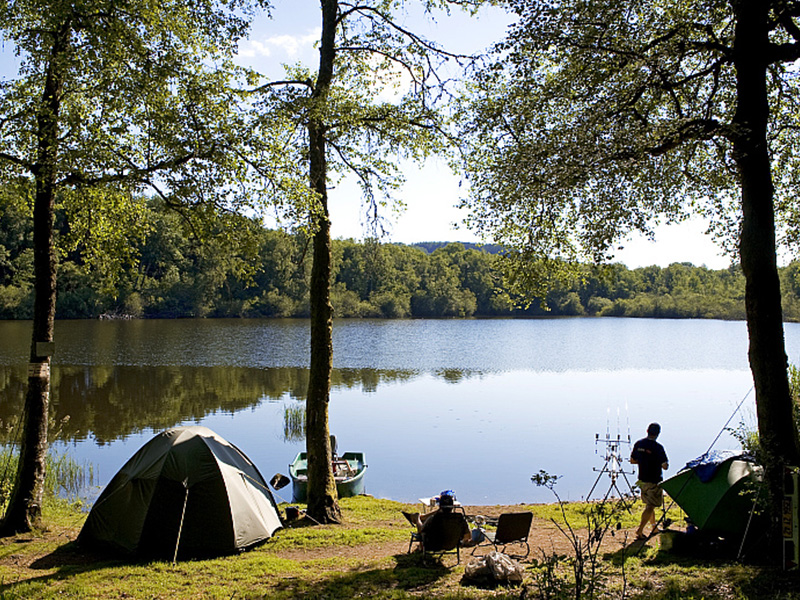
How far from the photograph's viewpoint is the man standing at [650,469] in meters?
8.76

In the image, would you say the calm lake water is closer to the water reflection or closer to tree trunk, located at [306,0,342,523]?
the water reflection

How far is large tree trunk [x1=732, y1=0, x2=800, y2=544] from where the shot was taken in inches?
276

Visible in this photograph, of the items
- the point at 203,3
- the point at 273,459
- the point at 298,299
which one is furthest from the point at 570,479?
the point at 298,299

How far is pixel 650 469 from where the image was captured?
28.9ft

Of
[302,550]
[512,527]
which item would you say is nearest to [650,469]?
[512,527]

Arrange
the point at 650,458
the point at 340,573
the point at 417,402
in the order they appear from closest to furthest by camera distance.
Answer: the point at 340,573 → the point at 650,458 → the point at 417,402

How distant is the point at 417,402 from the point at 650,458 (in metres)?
16.7

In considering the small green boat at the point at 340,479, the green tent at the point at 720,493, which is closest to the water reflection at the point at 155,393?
the small green boat at the point at 340,479

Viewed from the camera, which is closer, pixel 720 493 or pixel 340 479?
pixel 720 493

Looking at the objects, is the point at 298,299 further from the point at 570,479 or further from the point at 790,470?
the point at 790,470

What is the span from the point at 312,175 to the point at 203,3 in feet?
9.70

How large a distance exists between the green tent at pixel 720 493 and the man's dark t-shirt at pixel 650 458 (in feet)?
1.16

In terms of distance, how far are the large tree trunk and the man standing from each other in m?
1.81

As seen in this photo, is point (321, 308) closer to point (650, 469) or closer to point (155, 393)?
point (650, 469)
